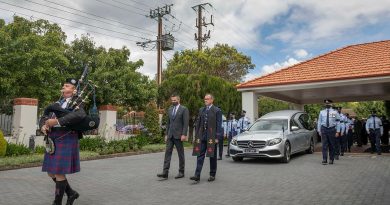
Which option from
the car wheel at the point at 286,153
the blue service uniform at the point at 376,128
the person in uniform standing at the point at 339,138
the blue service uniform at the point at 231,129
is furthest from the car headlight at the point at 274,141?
the blue service uniform at the point at 376,128

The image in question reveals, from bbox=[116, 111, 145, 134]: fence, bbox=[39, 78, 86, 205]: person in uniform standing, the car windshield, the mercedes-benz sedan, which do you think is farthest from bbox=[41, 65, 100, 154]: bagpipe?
bbox=[116, 111, 145, 134]: fence

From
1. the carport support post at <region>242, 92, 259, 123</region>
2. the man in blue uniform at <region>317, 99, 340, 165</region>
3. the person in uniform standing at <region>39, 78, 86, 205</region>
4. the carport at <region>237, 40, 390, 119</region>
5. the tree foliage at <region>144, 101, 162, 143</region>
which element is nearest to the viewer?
the person in uniform standing at <region>39, 78, 86, 205</region>

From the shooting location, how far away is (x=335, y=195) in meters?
6.66

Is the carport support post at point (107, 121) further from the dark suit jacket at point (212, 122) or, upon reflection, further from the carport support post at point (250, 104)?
the dark suit jacket at point (212, 122)

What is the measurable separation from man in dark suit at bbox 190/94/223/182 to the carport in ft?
28.4

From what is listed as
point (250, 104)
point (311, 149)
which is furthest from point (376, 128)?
point (250, 104)

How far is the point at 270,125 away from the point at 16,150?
9104 millimetres

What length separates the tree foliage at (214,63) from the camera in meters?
34.9

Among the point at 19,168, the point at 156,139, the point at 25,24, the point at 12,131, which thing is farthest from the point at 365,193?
the point at 25,24

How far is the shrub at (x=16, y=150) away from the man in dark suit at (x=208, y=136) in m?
8.05

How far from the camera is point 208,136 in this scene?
332 inches

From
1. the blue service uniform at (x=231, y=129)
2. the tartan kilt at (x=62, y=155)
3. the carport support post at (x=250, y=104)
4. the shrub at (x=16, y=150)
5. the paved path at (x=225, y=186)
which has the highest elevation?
the carport support post at (x=250, y=104)

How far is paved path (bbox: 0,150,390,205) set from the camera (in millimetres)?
6367

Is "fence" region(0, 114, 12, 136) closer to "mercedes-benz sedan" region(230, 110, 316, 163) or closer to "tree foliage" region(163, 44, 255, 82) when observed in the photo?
"mercedes-benz sedan" region(230, 110, 316, 163)
